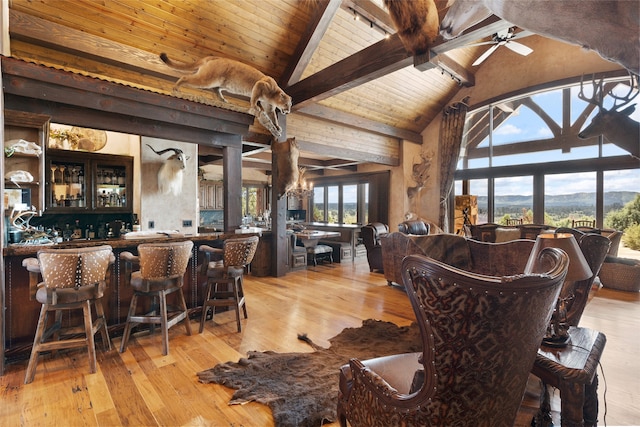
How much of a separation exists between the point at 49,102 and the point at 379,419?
415 cm

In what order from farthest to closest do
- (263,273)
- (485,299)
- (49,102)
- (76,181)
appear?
(263,273) < (76,181) < (49,102) < (485,299)

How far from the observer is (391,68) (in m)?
4.36

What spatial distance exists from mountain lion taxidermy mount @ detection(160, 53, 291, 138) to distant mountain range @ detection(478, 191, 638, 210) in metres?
6.66

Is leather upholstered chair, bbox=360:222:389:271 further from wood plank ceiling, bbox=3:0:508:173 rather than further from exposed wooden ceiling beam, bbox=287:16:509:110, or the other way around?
exposed wooden ceiling beam, bbox=287:16:509:110

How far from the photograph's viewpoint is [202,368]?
2.45 m

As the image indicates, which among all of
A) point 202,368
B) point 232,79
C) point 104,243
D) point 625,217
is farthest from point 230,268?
point 625,217

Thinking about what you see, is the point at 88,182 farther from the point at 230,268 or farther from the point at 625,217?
the point at 625,217

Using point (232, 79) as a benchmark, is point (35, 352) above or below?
below

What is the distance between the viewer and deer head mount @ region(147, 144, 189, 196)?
522 centimetres

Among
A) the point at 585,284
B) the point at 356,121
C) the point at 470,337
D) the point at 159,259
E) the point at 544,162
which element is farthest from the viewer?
the point at 356,121

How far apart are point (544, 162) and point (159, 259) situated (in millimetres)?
8063

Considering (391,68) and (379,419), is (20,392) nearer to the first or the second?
(379,419)

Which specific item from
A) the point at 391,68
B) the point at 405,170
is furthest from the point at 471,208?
the point at 391,68

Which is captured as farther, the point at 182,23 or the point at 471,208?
the point at 471,208
